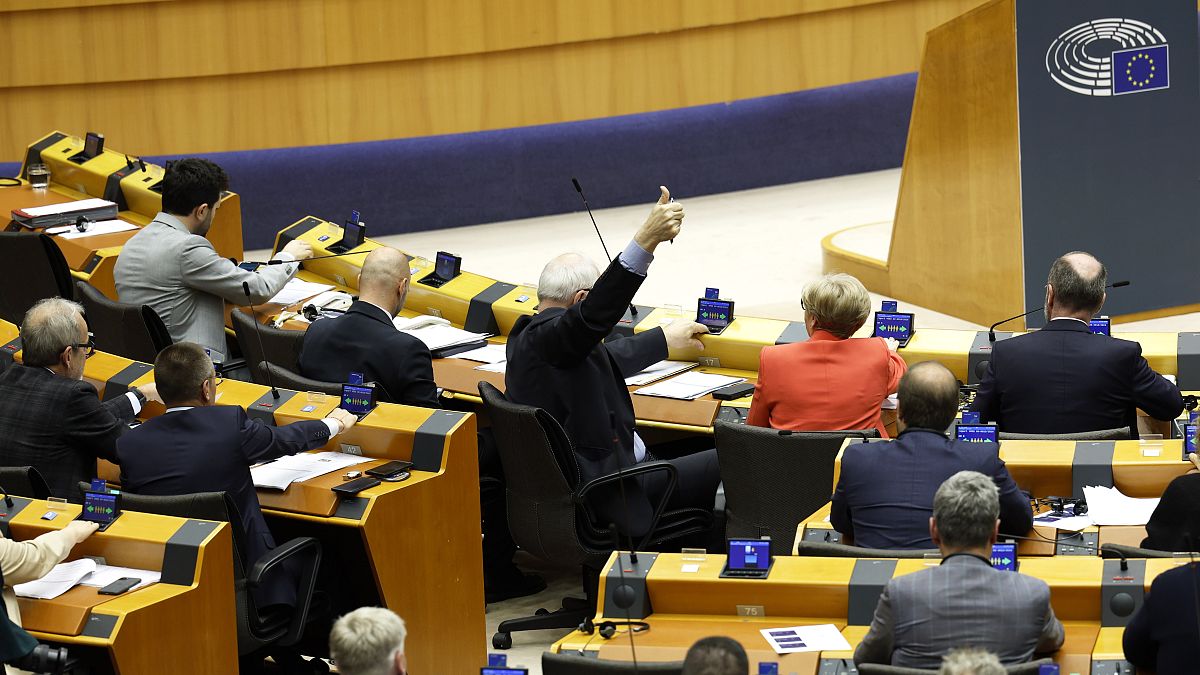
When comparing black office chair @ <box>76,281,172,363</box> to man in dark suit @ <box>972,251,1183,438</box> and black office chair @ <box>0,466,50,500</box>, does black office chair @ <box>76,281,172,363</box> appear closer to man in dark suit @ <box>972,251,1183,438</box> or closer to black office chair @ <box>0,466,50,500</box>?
black office chair @ <box>0,466,50,500</box>

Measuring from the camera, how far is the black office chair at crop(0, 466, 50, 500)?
398 centimetres

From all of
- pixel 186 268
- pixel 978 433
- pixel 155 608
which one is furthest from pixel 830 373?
pixel 186 268

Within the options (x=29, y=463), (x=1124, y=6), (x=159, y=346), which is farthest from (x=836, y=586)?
(x=1124, y=6)

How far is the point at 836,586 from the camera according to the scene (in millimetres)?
3148

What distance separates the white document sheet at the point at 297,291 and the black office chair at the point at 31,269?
0.95m

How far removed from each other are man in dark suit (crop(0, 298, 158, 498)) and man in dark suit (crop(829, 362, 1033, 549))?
2052mm

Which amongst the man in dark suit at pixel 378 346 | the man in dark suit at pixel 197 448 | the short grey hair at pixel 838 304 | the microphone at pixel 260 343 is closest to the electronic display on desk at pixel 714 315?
the short grey hair at pixel 838 304

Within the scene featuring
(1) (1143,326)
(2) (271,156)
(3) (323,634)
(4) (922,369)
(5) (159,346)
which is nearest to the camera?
(4) (922,369)

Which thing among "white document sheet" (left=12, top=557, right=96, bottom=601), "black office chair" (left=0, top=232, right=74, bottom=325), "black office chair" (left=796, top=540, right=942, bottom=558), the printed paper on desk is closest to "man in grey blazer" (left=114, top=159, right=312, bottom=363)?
"black office chair" (left=0, top=232, right=74, bottom=325)

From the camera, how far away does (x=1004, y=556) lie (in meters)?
3.03

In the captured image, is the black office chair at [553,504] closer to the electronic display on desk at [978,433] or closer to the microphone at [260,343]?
the microphone at [260,343]

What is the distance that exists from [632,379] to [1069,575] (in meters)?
2.18

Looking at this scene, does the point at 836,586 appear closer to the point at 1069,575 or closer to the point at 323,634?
the point at 1069,575

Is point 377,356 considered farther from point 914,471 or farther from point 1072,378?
point 1072,378
